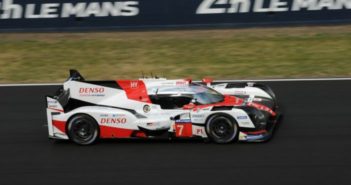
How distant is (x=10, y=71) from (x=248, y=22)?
7.00m

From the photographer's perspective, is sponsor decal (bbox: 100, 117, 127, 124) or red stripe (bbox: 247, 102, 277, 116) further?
red stripe (bbox: 247, 102, 277, 116)

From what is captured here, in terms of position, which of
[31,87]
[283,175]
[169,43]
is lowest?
[283,175]

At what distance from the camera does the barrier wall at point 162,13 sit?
1923 cm

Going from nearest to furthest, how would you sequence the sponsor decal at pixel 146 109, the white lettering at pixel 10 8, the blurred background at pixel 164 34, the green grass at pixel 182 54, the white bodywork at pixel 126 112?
the white bodywork at pixel 126 112 → the sponsor decal at pixel 146 109 → the green grass at pixel 182 54 → the blurred background at pixel 164 34 → the white lettering at pixel 10 8

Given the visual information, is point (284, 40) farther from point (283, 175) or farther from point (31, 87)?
point (283, 175)

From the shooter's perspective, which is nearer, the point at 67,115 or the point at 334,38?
the point at 67,115

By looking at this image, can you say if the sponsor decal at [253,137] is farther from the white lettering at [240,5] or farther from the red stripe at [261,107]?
the white lettering at [240,5]

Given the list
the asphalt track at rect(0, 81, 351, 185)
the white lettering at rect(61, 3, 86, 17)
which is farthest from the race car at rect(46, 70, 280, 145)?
the white lettering at rect(61, 3, 86, 17)

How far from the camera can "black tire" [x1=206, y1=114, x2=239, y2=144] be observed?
34.8 feet

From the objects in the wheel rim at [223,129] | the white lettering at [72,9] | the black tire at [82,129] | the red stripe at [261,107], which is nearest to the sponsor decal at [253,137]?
the wheel rim at [223,129]

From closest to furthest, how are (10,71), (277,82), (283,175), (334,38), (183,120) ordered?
(283,175) → (183,120) → (277,82) → (10,71) → (334,38)

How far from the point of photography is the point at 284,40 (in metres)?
19.3

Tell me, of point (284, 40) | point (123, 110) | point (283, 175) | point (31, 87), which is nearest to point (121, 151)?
point (123, 110)

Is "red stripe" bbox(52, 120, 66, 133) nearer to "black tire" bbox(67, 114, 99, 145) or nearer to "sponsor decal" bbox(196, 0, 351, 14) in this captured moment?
"black tire" bbox(67, 114, 99, 145)
